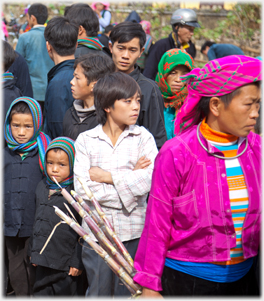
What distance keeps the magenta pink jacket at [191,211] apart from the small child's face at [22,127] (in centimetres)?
178

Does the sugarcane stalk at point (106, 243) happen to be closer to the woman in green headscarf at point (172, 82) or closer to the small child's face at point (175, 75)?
the woman in green headscarf at point (172, 82)

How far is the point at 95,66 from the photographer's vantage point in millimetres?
3383

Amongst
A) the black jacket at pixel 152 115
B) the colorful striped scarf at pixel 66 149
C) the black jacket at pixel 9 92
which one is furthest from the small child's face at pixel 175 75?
the black jacket at pixel 9 92

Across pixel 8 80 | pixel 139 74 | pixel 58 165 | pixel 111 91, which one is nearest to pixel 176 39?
pixel 139 74

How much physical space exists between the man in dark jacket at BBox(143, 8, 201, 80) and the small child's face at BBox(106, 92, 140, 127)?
105 inches

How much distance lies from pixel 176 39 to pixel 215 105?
4.19 meters

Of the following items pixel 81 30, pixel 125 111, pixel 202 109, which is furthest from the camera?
pixel 81 30

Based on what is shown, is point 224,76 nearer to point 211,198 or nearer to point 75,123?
point 211,198

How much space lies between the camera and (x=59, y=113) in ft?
12.1

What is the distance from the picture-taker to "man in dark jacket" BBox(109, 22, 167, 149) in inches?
129

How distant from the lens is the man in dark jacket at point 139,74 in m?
3.28

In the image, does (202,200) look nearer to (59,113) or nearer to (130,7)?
(59,113)

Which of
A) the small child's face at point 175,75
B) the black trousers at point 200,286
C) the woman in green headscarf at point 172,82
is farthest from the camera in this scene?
the small child's face at point 175,75

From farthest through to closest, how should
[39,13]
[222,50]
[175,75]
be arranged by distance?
[222,50]
[39,13]
[175,75]
